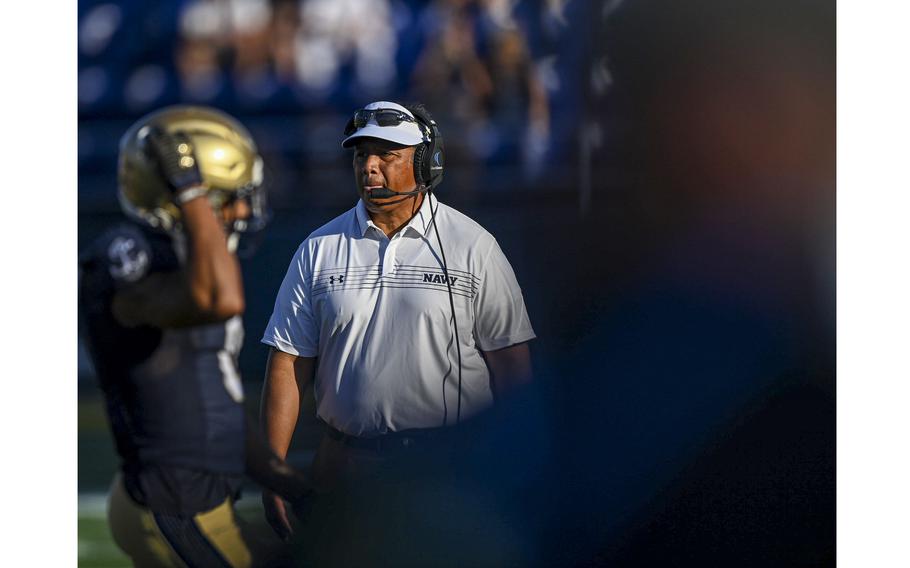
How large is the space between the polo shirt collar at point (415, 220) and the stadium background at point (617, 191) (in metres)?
0.08

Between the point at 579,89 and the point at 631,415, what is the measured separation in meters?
0.94

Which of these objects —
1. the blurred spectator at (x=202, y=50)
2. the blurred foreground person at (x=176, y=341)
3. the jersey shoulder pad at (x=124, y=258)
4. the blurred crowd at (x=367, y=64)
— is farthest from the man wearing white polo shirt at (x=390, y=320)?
the jersey shoulder pad at (x=124, y=258)

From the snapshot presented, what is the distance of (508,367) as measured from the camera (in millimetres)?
3094

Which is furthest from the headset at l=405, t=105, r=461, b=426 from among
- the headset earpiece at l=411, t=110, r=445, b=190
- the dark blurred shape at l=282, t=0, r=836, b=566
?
the dark blurred shape at l=282, t=0, r=836, b=566

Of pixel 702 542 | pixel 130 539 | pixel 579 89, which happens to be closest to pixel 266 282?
pixel 130 539

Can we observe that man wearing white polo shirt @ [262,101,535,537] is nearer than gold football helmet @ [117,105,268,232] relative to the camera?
No

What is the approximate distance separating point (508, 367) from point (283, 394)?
0.62m

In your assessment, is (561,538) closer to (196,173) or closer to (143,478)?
(143,478)

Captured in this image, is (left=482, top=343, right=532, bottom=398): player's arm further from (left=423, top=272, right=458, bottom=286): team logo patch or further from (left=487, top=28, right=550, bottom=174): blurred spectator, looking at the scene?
(left=487, top=28, right=550, bottom=174): blurred spectator

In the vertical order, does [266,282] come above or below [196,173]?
below

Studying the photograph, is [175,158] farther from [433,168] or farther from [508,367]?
[508,367]

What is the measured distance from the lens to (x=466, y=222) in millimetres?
3152

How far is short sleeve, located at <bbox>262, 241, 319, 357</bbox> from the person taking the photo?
3.06 meters

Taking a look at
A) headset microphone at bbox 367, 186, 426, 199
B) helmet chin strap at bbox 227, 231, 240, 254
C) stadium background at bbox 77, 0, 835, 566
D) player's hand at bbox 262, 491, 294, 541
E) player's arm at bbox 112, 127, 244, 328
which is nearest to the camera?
player's arm at bbox 112, 127, 244, 328
